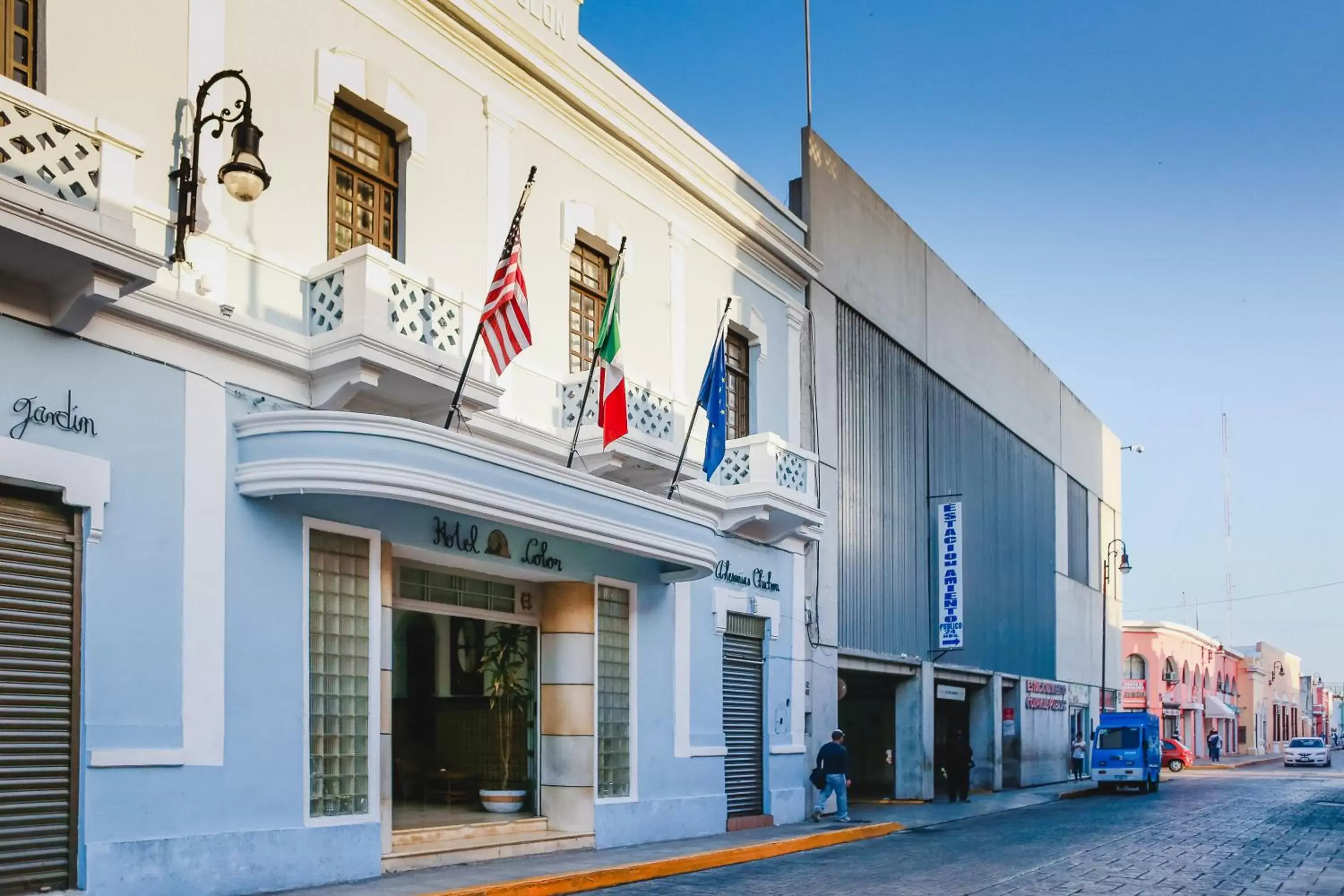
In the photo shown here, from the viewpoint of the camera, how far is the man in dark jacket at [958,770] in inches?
1163

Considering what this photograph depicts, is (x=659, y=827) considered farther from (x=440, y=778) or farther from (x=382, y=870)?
(x=382, y=870)

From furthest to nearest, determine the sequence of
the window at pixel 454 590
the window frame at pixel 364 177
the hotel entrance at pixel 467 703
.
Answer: the hotel entrance at pixel 467 703 → the window at pixel 454 590 → the window frame at pixel 364 177

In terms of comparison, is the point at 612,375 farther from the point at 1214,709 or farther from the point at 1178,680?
the point at 1214,709

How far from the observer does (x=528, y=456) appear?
1451cm

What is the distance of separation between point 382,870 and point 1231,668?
9136 centimetres

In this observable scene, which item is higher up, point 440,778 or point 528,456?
point 528,456

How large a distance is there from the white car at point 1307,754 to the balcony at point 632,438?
53.0 metres

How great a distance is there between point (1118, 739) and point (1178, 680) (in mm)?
44720

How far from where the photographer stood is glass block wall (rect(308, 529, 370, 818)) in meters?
13.0

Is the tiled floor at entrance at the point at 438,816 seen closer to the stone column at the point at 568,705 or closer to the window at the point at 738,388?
the stone column at the point at 568,705

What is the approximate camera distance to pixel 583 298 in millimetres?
18609

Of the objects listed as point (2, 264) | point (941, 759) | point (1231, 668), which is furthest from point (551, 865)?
point (1231, 668)

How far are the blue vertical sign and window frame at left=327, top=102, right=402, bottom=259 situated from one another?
18941mm

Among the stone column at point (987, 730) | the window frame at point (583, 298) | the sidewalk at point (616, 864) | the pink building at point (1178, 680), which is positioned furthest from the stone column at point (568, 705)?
the pink building at point (1178, 680)
